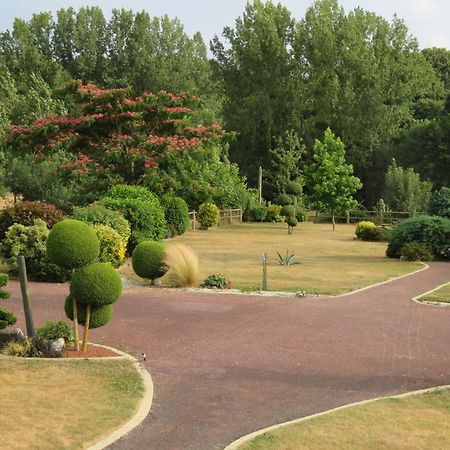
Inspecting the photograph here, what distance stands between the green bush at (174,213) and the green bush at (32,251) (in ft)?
51.9

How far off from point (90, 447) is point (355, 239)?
31.3 metres

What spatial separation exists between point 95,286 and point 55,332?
51.5 inches

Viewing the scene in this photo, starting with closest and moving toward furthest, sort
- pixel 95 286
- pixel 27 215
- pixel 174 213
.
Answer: pixel 95 286
pixel 27 215
pixel 174 213

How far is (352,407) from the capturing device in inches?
326

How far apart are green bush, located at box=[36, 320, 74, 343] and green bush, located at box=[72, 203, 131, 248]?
10.7 metres

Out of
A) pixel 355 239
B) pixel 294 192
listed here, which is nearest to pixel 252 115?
pixel 294 192

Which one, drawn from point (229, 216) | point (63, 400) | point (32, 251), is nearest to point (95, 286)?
point (63, 400)

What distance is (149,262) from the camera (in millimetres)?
18234

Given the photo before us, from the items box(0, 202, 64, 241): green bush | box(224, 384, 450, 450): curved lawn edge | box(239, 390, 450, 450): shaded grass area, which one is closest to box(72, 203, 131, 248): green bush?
box(0, 202, 64, 241): green bush

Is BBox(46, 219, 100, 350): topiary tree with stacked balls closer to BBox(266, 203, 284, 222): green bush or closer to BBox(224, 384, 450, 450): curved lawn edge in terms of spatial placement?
BBox(224, 384, 450, 450): curved lawn edge

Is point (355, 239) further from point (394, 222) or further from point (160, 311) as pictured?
point (160, 311)

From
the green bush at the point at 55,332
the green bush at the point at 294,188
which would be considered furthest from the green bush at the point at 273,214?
the green bush at the point at 55,332

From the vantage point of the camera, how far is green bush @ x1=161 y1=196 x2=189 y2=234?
35281 mm

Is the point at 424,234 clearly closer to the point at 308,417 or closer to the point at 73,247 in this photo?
the point at 73,247
